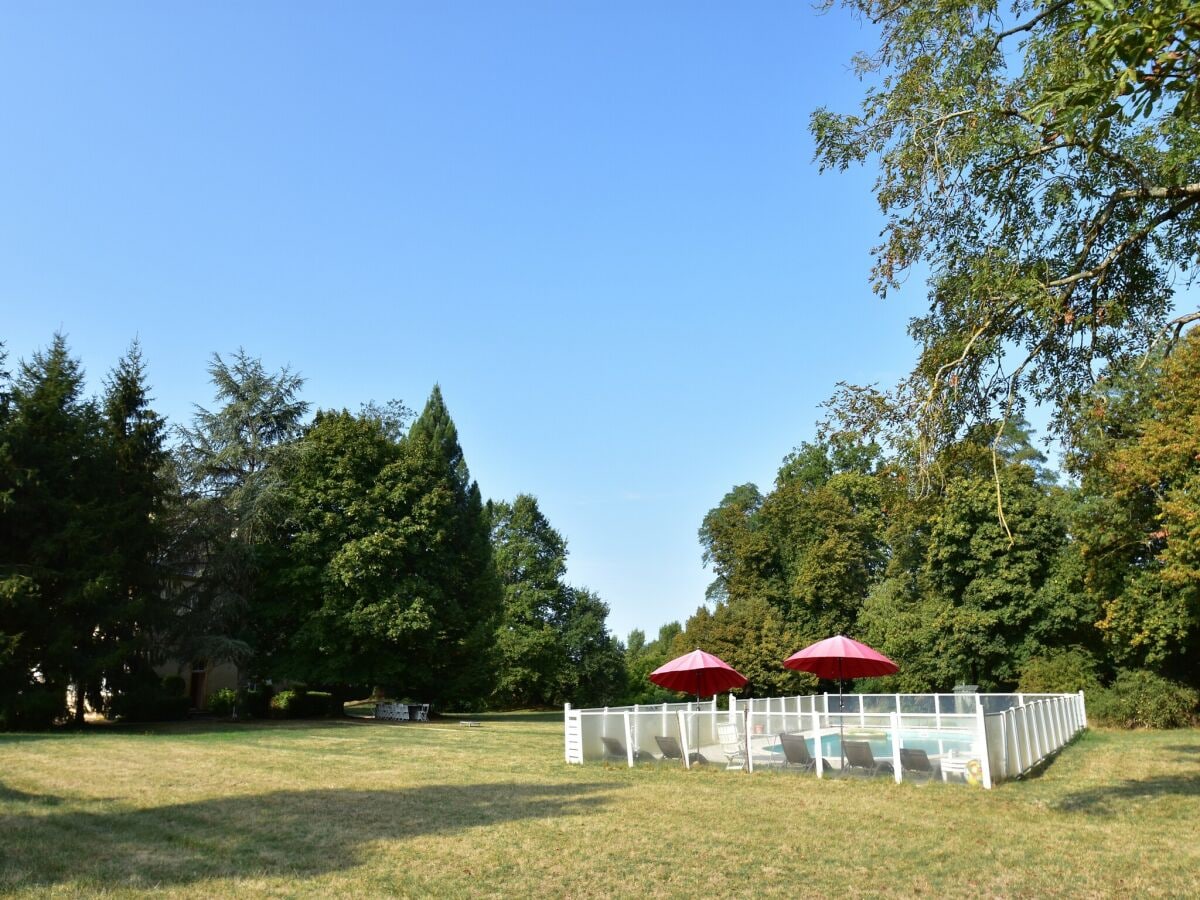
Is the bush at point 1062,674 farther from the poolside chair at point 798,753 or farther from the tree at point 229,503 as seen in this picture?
the tree at point 229,503

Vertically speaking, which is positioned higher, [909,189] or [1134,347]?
[909,189]

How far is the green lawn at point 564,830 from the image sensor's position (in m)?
7.58

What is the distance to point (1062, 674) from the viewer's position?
33.4 m

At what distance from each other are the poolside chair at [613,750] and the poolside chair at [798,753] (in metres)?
3.60

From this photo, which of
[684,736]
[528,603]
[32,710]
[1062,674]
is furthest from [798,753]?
[528,603]

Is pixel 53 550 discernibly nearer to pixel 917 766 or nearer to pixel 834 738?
pixel 834 738

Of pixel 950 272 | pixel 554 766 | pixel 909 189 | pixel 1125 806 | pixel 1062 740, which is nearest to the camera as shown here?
pixel 909 189

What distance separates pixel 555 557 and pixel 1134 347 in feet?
164

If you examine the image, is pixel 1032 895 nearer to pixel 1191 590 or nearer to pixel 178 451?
pixel 1191 590

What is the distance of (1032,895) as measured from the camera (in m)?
7.30

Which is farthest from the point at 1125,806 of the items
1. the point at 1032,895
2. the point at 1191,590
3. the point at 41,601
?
the point at 41,601

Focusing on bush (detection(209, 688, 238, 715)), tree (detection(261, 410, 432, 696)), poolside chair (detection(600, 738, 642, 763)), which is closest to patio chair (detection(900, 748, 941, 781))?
poolside chair (detection(600, 738, 642, 763))

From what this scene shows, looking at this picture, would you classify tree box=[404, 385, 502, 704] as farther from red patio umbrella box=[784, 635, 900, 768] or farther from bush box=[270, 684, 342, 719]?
red patio umbrella box=[784, 635, 900, 768]

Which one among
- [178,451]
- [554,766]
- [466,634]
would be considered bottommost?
[554,766]
